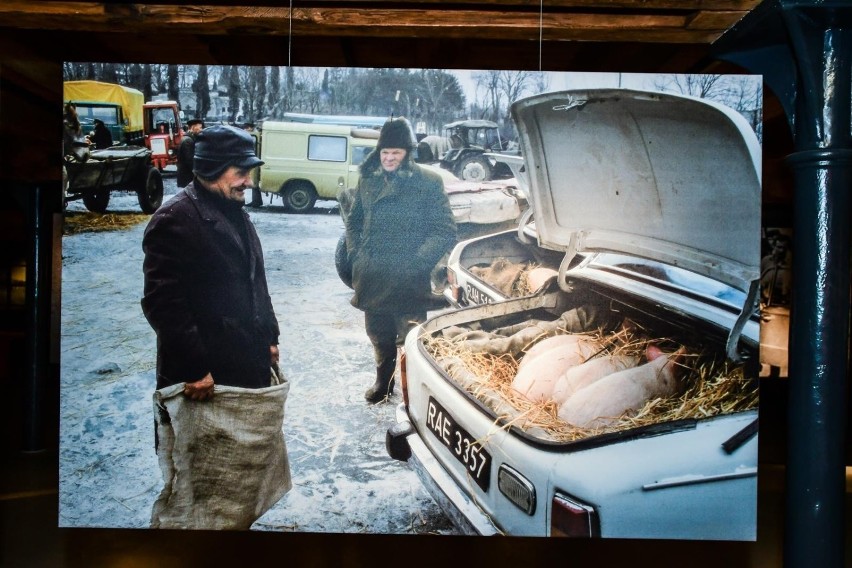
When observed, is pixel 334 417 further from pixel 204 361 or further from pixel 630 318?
pixel 630 318

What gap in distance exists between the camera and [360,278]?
327cm

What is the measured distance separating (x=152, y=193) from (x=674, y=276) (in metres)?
2.69

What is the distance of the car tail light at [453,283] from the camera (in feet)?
10.7

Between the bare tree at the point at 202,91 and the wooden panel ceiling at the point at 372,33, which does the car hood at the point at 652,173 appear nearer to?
the wooden panel ceiling at the point at 372,33

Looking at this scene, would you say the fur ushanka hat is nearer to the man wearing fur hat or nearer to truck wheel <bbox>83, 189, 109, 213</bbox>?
the man wearing fur hat

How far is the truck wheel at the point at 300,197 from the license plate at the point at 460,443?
117 centimetres

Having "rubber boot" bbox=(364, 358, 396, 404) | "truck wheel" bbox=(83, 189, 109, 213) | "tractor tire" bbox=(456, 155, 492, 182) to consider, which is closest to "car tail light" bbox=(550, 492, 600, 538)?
"rubber boot" bbox=(364, 358, 396, 404)

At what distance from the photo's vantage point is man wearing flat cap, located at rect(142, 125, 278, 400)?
3219mm

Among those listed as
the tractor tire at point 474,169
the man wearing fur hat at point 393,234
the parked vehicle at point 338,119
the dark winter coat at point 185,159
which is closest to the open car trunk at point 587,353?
the man wearing fur hat at point 393,234

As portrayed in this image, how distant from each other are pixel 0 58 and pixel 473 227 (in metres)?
3.56

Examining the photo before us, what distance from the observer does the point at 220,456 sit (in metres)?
3.29

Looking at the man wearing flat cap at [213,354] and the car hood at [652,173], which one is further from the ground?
the car hood at [652,173]

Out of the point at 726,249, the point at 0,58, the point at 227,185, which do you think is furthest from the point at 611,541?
the point at 0,58

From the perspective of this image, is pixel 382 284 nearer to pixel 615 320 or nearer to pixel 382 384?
pixel 382 384
